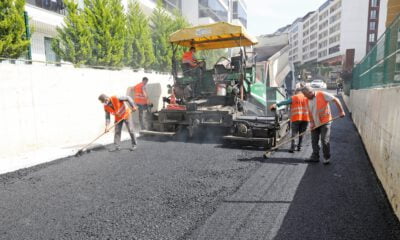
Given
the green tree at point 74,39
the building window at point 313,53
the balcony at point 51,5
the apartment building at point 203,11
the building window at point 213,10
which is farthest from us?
the building window at point 313,53

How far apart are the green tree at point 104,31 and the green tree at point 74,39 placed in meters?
0.34

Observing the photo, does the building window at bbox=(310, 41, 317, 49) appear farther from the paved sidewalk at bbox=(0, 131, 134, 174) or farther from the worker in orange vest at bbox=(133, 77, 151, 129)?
the paved sidewalk at bbox=(0, 131, 134, 174)

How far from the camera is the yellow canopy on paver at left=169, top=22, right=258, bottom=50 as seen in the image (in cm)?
610

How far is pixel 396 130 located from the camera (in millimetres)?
2939

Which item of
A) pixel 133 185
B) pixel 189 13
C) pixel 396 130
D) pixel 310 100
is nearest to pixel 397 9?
pixel 310 100

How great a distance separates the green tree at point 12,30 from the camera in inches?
305

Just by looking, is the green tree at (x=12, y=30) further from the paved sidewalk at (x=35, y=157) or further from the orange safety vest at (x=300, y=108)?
the orange safety vest at (x=300, y=108)

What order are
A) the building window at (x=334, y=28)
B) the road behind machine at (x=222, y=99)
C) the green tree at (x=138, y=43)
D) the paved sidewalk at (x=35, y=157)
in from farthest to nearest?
the building window at (x=334, y=28), the green tree at (x=138, y=43), the road behind machine at (x=222, y=99), the paved sidewalk at (x=35, y=157)

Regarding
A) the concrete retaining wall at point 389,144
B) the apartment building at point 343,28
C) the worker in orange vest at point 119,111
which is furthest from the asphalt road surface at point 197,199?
the apartment building at point 343,28

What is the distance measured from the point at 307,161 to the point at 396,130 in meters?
1.89

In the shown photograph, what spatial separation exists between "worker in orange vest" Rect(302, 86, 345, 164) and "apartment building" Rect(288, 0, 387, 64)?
41.0 m

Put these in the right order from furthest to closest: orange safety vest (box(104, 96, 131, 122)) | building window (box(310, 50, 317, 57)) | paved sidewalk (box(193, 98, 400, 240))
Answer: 1. building window (box(310, 50, 317, 57))
2. orange safety vest (box(104, 96, 131, 122))
3. paved sidewalk (box(193, 98, 400, 240))

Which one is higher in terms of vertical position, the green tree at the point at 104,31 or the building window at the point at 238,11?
the building window at the point at 238,11

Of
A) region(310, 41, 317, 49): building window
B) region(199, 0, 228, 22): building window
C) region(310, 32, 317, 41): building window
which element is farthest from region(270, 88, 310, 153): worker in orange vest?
region(310, 32, 317, 41): building window
